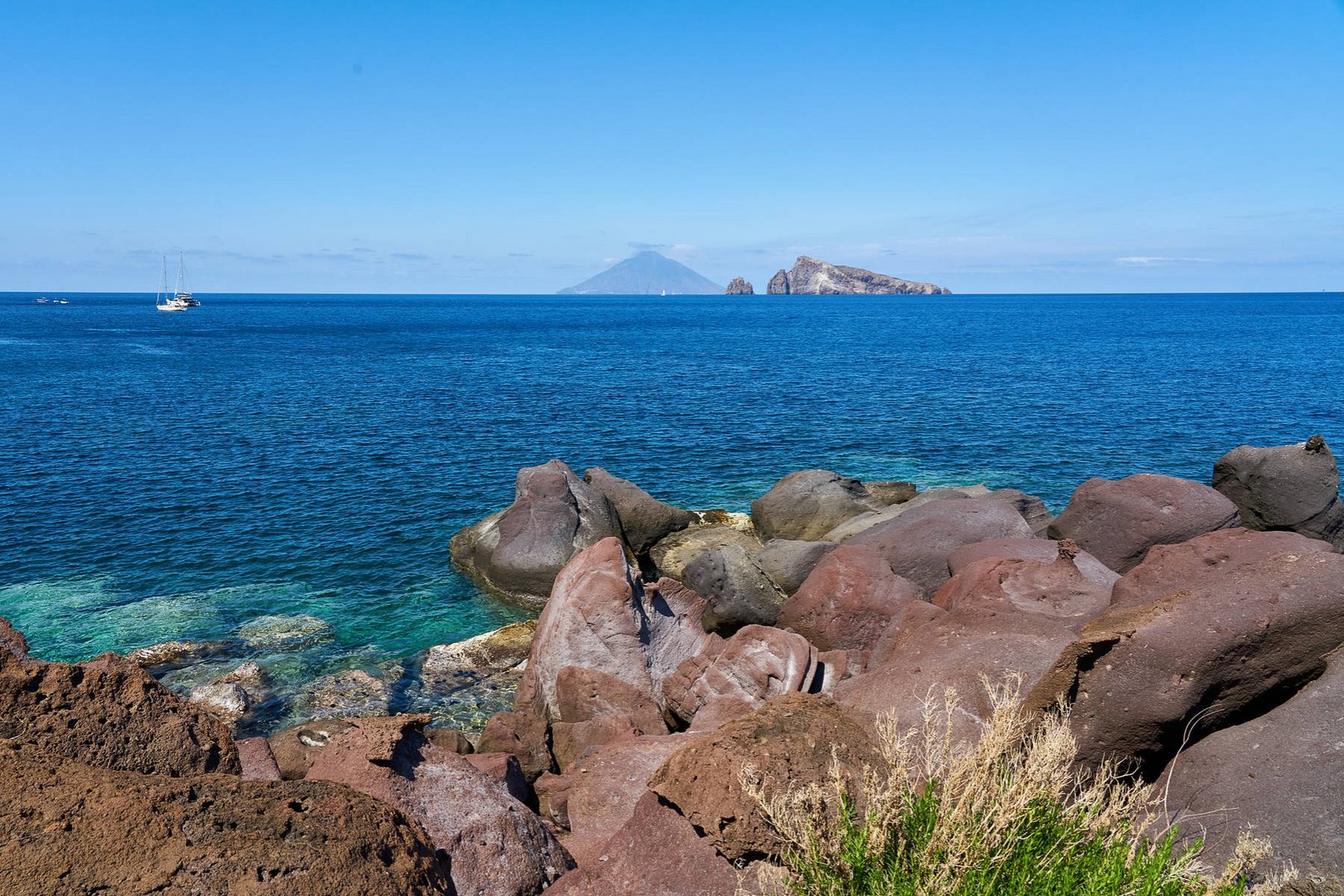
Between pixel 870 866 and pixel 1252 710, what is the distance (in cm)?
660

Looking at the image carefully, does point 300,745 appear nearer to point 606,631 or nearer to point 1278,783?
point 606,631

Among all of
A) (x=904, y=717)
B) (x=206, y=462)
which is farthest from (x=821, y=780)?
(x=206, y=462)

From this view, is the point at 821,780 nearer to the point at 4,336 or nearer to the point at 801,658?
the point at 801,658

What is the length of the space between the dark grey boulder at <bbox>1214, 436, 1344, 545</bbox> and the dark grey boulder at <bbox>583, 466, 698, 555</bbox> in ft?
57.6

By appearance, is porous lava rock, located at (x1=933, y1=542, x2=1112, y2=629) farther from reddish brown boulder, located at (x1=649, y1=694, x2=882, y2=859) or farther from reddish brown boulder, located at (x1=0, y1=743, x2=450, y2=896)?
reddish brown boulder, located at (x1=0, y1=743, x2=450, y2=896)

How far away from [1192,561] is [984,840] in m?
8.92

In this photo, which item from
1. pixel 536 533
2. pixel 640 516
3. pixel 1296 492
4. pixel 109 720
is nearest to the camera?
pixel 109 720

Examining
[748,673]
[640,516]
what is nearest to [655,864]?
[748,673]

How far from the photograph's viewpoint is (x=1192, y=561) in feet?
43.3

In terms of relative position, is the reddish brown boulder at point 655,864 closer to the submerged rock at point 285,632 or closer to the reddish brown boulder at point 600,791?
the reddish brown boulder at point 600,791

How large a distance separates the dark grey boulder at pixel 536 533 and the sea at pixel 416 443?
930 millimetres

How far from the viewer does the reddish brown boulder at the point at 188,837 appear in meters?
5.77

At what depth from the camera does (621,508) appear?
30594 millimetres

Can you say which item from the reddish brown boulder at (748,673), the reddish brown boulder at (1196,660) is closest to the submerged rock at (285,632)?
the reddish brown boulder at (748,673)
